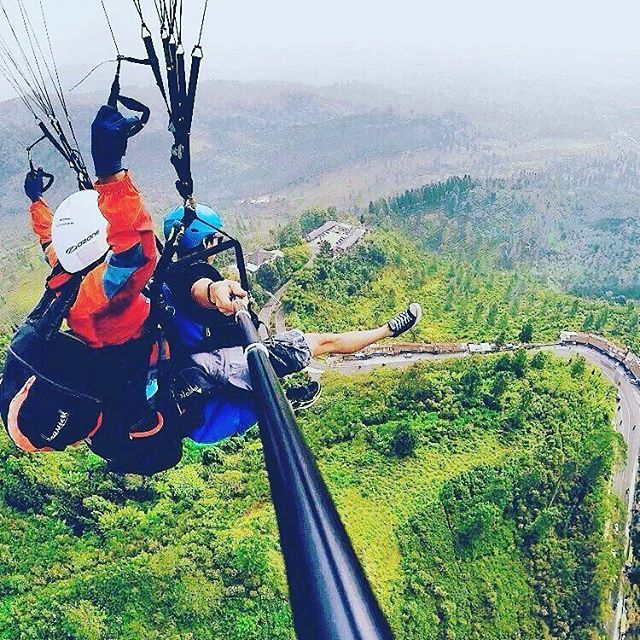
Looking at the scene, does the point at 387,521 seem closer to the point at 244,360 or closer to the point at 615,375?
the point at 244,360

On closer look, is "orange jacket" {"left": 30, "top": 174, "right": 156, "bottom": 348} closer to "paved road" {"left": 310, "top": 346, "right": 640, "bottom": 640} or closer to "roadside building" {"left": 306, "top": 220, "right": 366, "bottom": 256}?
→ "paved road" {"left": 310, "top": 346, "right": 640, "bottom": 640}

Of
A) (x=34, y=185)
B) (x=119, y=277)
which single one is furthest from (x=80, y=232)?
(x=34, y=185)

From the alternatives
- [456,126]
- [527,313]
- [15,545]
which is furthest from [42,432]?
[456,126]

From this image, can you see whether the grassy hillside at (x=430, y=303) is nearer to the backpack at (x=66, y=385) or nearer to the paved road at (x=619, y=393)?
the paved road at (x=619, y=393)

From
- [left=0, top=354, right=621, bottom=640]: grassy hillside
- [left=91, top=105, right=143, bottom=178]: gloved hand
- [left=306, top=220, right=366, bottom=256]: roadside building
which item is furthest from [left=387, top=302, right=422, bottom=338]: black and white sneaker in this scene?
[left=306, top=220, right=366, bottom=256]: roadside building

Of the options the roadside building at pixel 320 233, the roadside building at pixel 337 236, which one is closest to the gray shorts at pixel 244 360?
the roadside building at pixel 337 236
